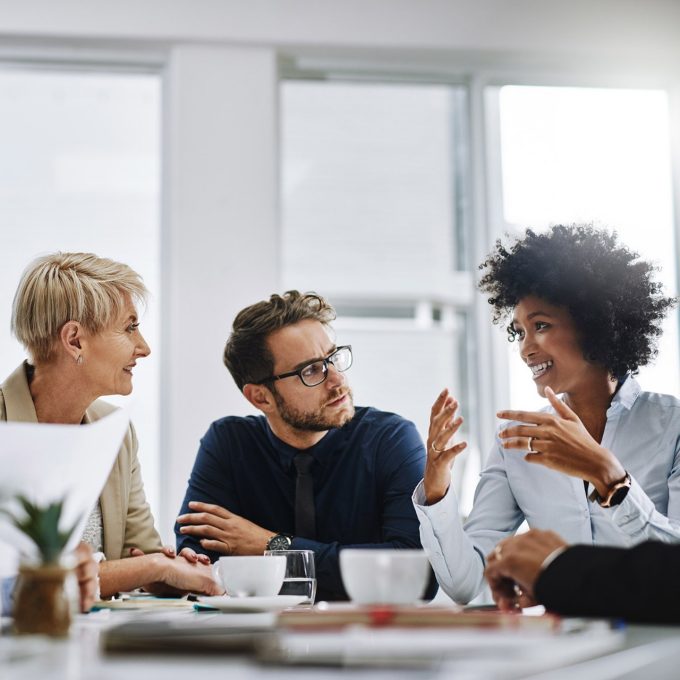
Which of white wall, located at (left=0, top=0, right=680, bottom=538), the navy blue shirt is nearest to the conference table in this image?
the navy blue shirt

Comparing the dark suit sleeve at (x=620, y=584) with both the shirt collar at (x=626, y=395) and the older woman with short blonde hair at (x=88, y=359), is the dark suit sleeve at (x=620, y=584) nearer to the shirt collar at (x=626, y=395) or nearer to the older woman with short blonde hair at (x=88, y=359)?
the shirt collar at (x=626, y=395)

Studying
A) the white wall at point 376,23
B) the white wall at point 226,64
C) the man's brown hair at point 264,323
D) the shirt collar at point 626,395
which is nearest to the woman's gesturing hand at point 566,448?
the shirt collar at point 626,395

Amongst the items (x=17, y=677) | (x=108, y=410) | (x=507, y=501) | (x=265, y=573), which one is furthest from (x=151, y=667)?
(x=108, y=410)

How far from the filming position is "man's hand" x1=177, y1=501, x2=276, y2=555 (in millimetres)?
2271

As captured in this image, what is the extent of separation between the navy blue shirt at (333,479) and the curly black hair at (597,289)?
1.46ft

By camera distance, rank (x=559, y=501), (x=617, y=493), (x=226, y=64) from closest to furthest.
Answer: (x=617, y=493), (x=559, y=501), (x=226, y=64)

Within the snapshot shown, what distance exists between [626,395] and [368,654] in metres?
1.59

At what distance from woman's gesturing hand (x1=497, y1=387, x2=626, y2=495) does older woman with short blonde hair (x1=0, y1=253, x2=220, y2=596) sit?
102 cm

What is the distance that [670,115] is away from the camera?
404 cm

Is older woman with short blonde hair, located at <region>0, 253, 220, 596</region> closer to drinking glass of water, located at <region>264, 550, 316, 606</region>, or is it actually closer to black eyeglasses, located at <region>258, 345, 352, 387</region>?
black eyeglasses, located at <region>258, 345, 352, 387</region>

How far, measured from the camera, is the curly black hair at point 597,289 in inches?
90.7

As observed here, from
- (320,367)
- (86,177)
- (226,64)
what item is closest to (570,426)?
(320,367)

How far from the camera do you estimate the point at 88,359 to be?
2.52 metres

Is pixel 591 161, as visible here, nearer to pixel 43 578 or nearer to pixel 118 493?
pixel 118 493
